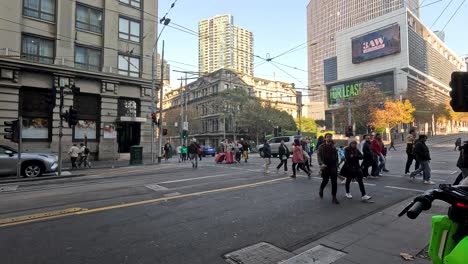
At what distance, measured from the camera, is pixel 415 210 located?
6.27 feet

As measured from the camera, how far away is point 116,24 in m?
24.5

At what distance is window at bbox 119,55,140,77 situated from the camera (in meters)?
25.0

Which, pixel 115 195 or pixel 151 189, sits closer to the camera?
pixel 115 195

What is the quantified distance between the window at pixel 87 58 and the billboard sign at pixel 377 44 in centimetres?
6997

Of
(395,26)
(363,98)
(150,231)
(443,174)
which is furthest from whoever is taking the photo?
(395,26)

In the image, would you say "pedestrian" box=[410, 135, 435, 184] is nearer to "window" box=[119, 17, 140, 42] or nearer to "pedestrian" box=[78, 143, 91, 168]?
"pedestrian" box=[78, 143, 91, 168]

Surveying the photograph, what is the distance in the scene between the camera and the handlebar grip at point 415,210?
1858 millimetres

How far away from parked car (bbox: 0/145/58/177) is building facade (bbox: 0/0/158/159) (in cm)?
579

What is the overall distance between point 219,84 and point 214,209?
2280 inches

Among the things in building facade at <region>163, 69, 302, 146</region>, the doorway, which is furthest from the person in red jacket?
building facade at <region>163, 69, 302, 146</region>

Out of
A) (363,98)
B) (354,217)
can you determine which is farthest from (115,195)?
(363,98)

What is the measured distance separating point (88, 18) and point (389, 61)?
71068mm

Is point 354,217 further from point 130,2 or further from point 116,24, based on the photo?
point 130,2

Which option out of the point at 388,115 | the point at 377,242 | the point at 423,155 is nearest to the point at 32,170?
the point at 377,242
